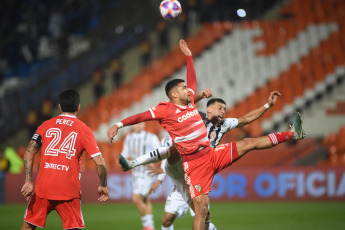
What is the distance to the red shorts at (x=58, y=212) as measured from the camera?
20.5 feet

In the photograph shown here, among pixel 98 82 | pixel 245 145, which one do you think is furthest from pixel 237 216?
pixel 98 82

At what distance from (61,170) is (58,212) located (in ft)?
1.55

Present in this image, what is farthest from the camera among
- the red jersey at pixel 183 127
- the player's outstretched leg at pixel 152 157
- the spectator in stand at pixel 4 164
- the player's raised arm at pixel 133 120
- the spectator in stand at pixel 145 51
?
the spectator in stand at pixel 145 51

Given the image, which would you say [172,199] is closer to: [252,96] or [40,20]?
[252,96]

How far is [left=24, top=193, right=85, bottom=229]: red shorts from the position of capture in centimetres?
624

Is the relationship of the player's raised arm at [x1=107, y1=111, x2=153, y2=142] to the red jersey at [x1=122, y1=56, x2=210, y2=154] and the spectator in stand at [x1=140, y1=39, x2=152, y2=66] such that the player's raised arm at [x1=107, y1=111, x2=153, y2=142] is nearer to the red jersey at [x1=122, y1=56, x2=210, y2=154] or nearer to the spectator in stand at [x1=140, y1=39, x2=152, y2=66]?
the red jersey at [x1=122, y1=56, x2=210, y2=154]

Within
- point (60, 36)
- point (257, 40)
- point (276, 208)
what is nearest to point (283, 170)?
point (276, 208)

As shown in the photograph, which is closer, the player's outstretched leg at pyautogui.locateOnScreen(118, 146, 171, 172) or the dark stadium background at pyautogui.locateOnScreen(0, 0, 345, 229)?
the player's outstretched leg at pyautogui.locateOnScreen(118, 146, 171, 172)

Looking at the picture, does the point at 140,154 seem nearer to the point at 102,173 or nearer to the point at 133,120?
the point at 133,120

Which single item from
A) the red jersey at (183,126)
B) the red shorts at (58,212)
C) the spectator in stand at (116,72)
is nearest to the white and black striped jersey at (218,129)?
the red jersey at (183,126)

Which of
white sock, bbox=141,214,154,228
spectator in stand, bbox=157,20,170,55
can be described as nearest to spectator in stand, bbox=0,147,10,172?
spectator in stand, bbox=157,20,170,55

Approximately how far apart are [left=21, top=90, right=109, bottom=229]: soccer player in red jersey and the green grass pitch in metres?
4.85

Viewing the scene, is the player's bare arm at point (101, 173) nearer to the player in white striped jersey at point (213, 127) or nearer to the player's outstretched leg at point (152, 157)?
the player's outstretched leg at point (152, 157)

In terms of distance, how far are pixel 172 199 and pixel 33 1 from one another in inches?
627
